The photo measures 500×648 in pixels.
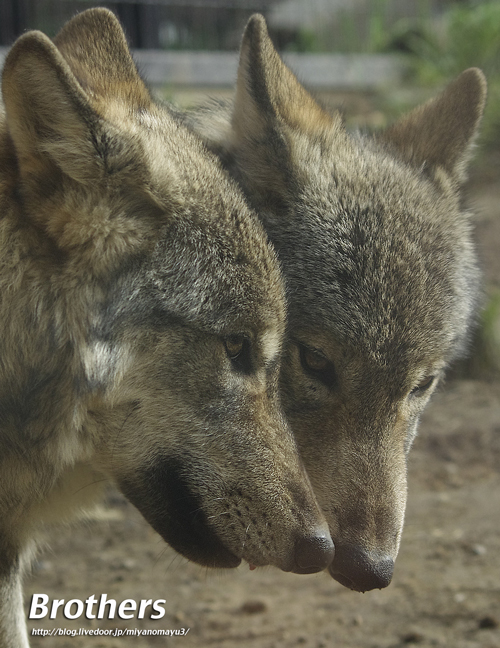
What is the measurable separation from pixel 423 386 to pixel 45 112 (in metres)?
2.17

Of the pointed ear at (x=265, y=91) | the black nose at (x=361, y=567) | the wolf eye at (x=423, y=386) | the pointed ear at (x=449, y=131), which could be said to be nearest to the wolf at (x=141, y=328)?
the black nose at (x=361, y=567)

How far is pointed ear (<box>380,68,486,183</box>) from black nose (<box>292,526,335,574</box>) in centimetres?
212

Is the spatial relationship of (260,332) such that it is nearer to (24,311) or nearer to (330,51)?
(24,311)

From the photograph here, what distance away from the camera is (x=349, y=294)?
3.50 metres

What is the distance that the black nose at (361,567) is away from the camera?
3.29 metres

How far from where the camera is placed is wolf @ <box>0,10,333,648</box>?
277cm

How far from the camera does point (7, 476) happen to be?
10.2ft

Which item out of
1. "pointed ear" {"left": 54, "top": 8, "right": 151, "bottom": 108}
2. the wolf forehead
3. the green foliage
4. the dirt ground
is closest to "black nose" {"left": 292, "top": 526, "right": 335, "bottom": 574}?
the dirt ground

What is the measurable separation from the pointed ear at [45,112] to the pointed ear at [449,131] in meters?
2.11

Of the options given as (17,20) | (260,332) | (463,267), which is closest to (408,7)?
(17,20)

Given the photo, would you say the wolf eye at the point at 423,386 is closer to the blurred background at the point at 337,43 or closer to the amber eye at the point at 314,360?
the amber eye at the point at 314,360

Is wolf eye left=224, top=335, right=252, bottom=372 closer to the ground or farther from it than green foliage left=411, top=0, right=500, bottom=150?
farther from it

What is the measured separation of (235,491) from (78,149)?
1.37 meters

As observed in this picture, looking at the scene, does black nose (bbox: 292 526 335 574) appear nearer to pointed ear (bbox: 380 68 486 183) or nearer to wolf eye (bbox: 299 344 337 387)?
wolf eye (bbox: 299 344 337 387)
